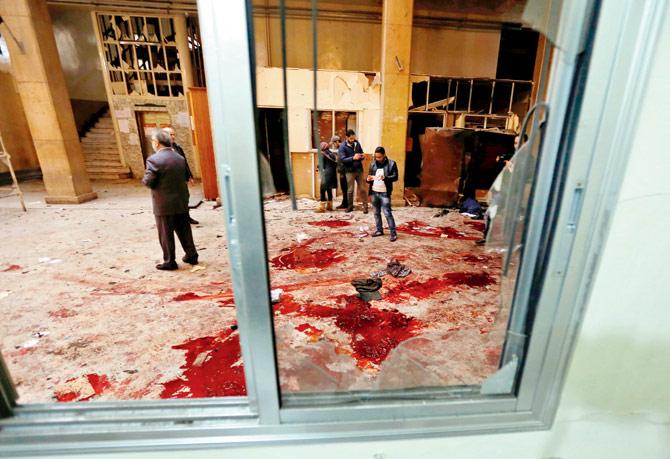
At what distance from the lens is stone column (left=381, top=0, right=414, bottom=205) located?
20.3ft

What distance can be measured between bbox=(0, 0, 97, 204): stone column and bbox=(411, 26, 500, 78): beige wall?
808 centimetres

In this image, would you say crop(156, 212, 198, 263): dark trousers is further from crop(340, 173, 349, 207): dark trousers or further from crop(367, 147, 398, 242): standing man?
crop(340, 173, 349, 207): dark trousers

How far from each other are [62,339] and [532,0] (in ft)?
11.8

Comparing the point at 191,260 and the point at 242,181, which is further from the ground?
the point at 242,181

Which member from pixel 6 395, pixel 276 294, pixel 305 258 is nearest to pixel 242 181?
pixel 6 395

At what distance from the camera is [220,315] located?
113 inches

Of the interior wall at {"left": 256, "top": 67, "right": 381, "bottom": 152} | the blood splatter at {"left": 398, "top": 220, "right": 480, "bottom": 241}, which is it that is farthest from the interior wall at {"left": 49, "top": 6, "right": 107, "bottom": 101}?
the blood splatter at {"left": 398, "top": 220, "right": 480, "bottom": 241}

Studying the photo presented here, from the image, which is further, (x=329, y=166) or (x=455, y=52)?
(x=455, y=52)

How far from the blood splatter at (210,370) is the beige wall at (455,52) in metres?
8.29

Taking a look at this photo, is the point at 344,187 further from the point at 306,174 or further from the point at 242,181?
the point at 242,181

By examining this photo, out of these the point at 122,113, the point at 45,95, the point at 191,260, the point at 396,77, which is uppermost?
the point at 396,77

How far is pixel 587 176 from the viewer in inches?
30.4

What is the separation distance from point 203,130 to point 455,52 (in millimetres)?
6750

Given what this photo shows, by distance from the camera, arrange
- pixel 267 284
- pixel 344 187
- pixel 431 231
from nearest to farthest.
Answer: pixel 267 284, pixel 431 231, pixel 344 187
